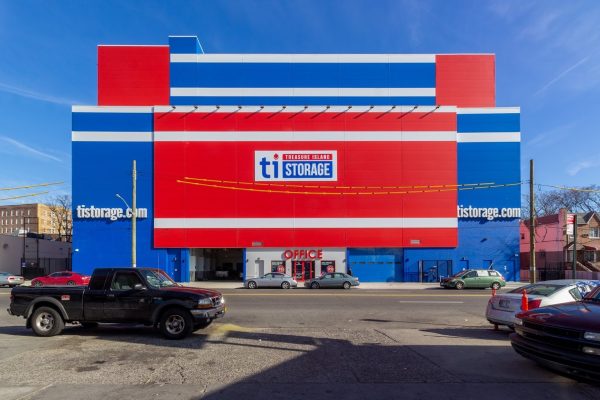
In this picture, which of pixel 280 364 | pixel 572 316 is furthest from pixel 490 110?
pixel 280 364

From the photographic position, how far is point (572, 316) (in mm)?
6371

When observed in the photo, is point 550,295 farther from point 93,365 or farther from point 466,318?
point 93,365

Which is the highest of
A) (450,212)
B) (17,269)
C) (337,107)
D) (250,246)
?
(337,107)

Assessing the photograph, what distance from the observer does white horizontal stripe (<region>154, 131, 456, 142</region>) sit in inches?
1592

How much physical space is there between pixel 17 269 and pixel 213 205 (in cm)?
3064

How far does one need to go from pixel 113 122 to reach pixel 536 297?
124ft

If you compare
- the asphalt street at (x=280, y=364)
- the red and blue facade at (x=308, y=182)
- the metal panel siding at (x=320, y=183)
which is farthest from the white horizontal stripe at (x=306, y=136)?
the asphalt street at (x=280, y=364)

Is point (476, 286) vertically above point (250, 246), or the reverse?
point (250, 246)

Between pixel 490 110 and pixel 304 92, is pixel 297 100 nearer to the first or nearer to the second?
pixel 304 92

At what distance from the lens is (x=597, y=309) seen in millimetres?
6672

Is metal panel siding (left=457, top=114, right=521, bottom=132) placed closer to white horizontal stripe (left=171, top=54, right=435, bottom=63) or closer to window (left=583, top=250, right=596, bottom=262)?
white horizontal stripe (left=171, top=54, right=435, bottom=63)

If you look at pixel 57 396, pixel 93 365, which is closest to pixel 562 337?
pixel 57 396

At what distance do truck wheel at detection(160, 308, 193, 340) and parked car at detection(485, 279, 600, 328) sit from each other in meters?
7.42

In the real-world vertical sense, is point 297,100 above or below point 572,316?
above
